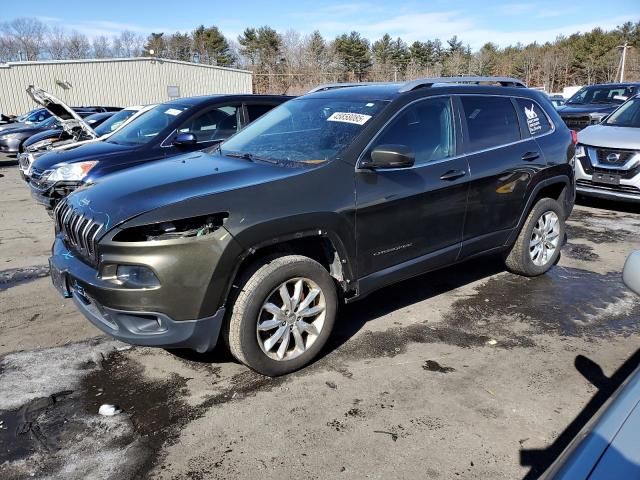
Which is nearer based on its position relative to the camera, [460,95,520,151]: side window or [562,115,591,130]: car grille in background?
[460,95,520,151]: side window

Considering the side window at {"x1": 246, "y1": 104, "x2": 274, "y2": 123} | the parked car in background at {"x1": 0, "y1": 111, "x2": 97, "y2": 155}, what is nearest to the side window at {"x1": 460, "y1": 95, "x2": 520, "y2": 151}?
the side window at {"x1": 246, "y1": 104, "x2": 274, "y2": 123}

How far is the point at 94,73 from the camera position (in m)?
33.2

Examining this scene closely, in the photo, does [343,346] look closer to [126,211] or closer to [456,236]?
[456,236]

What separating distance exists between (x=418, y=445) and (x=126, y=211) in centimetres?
206

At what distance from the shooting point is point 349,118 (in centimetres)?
391

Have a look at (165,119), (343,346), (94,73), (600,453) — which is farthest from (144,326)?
(94,73)

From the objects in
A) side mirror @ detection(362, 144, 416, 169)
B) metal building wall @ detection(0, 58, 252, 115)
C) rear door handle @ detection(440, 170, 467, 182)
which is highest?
metal building wall @ detection(0, 58, 252, 115)

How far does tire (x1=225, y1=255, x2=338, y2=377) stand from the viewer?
3166 millimetres

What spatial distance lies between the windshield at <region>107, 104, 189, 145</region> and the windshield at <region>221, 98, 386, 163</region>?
2825 mm

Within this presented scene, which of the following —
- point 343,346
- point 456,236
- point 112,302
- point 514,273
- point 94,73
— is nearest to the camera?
point 112,302

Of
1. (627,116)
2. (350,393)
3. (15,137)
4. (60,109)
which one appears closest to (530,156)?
(350,393)

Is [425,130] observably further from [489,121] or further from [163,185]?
[163,185]

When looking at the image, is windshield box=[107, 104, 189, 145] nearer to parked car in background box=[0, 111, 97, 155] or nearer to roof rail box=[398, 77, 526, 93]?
roof rail box=[398, 77, 526, 93]

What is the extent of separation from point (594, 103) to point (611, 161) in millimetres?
6661
